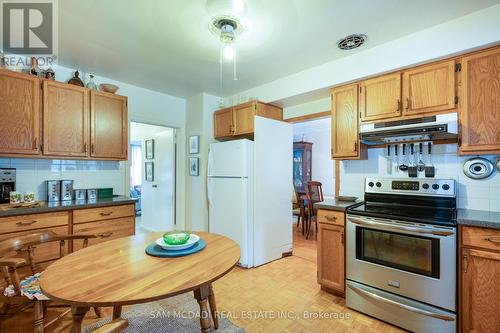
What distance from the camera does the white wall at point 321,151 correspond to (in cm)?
605

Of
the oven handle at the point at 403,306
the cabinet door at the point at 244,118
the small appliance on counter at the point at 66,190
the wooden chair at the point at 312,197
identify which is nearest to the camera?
the oven handle at the point at 403,306

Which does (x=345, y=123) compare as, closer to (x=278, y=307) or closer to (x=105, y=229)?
(x=278, y=307)

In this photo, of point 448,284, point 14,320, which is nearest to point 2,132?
point 14,320

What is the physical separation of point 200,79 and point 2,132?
2041 millimetres

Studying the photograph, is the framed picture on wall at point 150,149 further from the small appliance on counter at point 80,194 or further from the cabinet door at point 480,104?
the cabinet door at point 480,104

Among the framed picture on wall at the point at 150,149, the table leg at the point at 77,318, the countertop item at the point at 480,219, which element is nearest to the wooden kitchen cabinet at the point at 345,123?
the countertop item at the point at 480,219

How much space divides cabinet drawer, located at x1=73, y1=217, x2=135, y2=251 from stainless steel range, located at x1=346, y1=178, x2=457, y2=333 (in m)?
2.38

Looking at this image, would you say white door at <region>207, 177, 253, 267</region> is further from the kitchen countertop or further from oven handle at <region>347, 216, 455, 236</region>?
oven handle at <region>347, 216, 455, 236</region>

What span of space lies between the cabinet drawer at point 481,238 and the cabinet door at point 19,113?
372 centimetres

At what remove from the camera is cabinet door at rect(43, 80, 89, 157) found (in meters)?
2.39

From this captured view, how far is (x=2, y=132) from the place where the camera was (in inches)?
84.5

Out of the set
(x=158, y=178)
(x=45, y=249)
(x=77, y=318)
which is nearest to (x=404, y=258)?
(x=77, y=318)

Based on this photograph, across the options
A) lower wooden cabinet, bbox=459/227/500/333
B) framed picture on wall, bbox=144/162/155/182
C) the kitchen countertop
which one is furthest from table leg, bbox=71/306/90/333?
framed picture on wall, bbox=144/162/155/182

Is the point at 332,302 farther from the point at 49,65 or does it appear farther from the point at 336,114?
the point at 49,65
